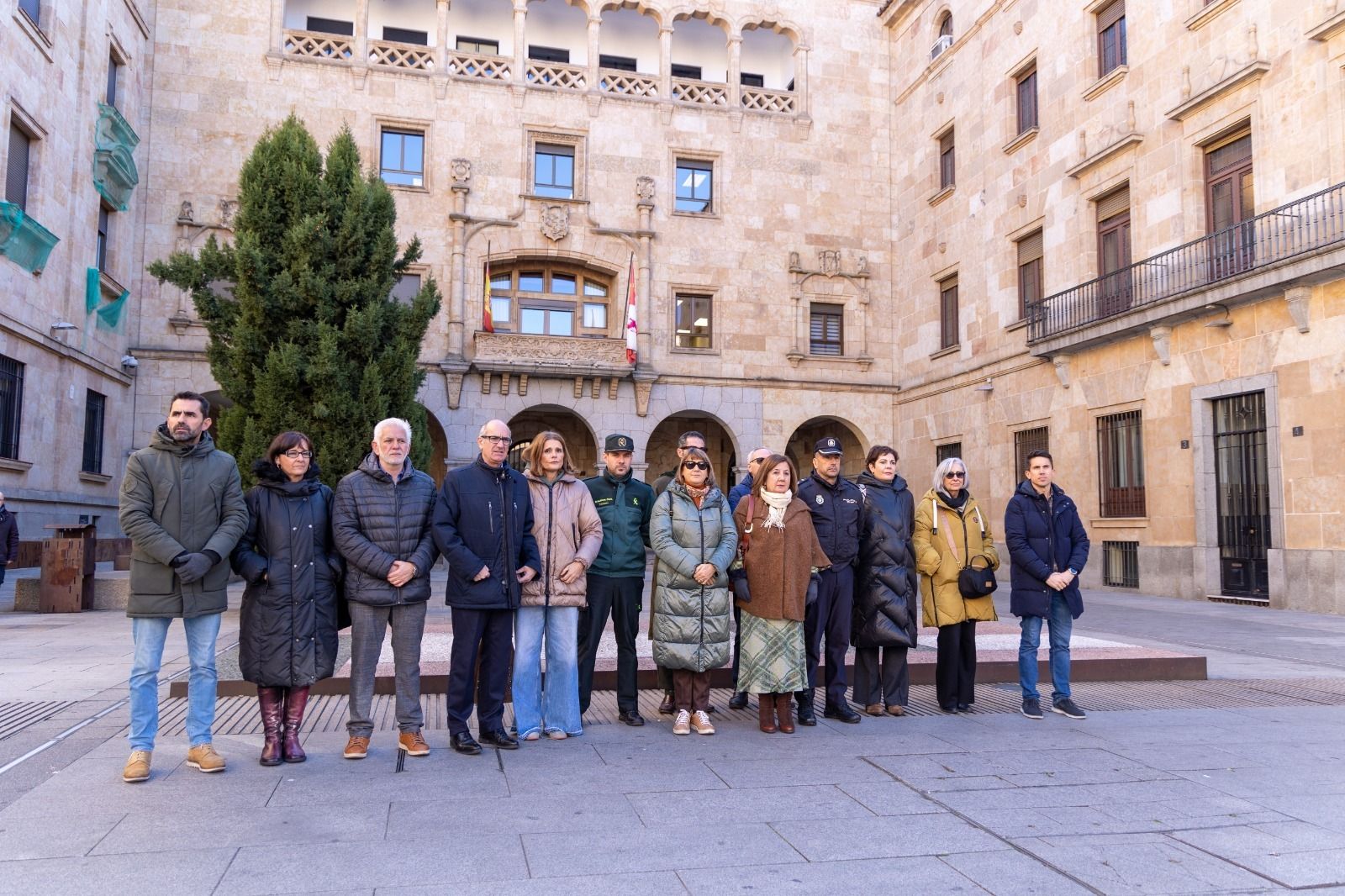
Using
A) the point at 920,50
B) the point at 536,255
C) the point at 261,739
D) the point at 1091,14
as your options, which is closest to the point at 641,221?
the point at 536,255

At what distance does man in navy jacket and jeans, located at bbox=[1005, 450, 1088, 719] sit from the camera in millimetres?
6957

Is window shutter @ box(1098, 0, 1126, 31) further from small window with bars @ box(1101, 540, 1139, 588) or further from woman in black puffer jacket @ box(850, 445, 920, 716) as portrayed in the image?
woman in black puffer jacket @ box(850, 445, 920, 716)

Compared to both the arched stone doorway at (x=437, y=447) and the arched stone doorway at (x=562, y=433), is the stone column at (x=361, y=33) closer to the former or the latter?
the arched stone doorway at (x=437, y=447)

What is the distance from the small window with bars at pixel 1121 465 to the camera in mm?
18531

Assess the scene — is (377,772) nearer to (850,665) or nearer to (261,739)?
(261,739)

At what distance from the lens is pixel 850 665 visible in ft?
26.0

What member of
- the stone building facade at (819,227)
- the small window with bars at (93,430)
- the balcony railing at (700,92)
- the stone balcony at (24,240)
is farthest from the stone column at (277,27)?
the balcony railing at (700,92)

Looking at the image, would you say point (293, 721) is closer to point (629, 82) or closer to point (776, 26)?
point (629, 82)

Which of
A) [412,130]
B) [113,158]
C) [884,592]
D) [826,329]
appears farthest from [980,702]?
[412,130]

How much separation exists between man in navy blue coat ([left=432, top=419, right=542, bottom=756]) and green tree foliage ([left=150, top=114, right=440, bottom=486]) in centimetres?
809

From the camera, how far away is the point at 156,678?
524 cm

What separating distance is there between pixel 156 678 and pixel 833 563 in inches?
162

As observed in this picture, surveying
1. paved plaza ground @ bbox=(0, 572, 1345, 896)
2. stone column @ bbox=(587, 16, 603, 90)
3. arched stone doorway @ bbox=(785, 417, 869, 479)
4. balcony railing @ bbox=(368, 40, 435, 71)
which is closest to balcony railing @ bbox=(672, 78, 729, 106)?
stone column @ bbox=(587, 16, 603, 90)

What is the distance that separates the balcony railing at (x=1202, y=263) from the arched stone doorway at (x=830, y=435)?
702cm
